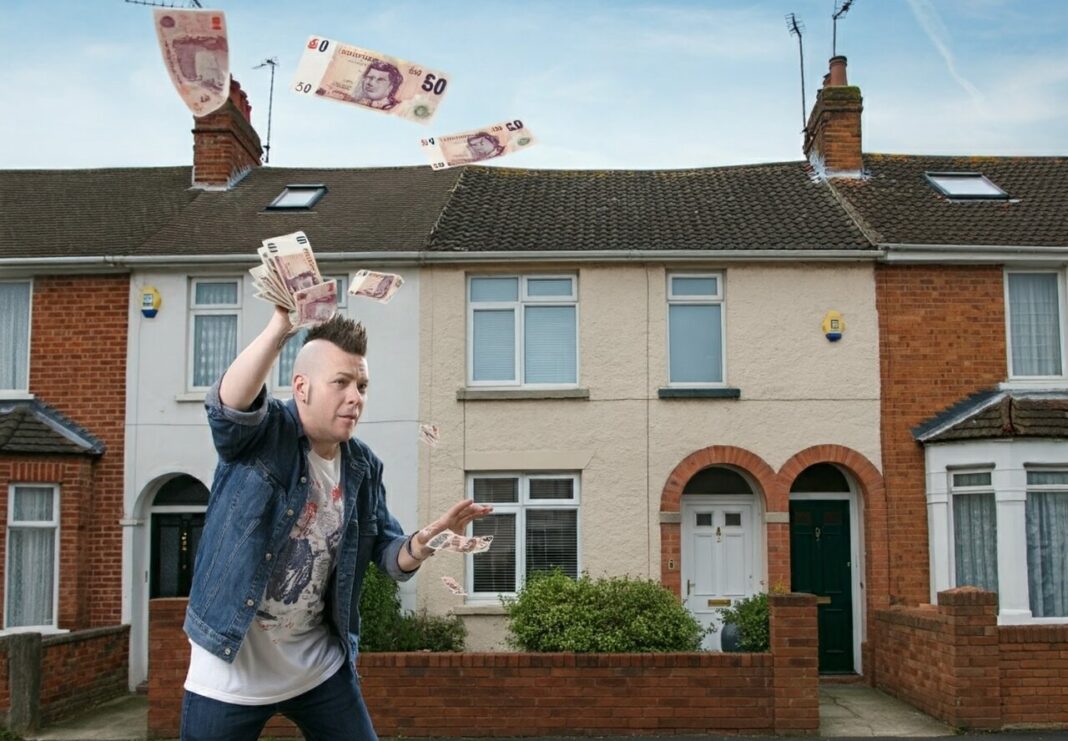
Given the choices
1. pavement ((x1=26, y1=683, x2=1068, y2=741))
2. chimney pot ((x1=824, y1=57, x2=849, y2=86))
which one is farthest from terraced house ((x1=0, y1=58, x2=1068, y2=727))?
chimney pot ((x1=824, y1=57, x2=849, y2=86))

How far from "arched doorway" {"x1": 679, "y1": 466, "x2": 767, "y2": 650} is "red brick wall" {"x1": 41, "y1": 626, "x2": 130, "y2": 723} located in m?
6.69

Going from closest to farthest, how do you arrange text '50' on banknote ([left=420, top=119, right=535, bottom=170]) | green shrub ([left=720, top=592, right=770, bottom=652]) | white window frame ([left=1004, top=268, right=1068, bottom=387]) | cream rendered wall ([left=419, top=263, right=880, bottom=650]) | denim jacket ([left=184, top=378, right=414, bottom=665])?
1. denim jacket ([left=184, top=378, right=414, bottom=665])
2. text '50' on banknote ([left=420, top=119, right=535, bottom=170])
3. green shrub ([left=720, top=592, right=770, bottom=652])
4. cream rendered wall ([left=419, top=263, right=880, bottom=650])
5. white window frame ([left=1004, top=268, right=1068, bottom=387])

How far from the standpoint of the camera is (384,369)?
13.9 m

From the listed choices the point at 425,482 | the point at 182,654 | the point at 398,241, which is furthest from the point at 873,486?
the point at 182,654

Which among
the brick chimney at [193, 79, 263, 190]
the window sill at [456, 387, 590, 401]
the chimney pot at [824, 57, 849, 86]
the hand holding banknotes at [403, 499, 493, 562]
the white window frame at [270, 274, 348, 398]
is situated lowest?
the hand holding banknotes at [403, 499, 493, 562]

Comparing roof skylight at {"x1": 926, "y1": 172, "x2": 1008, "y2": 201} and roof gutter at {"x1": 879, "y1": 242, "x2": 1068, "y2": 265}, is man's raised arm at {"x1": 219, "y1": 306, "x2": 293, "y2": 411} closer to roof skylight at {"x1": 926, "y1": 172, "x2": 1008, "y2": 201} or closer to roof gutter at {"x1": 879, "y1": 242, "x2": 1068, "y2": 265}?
roof gutter at {"x1": 879, "y1": 242, "x2": 1068, "y2": 265}

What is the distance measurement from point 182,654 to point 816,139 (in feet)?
37.8

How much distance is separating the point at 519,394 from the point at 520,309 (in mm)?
1081

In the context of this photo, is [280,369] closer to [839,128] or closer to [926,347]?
[926,347]

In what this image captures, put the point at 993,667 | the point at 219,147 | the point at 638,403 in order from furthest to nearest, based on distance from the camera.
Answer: the point at 219,147 < the point at 638,403 < the point at 993,667

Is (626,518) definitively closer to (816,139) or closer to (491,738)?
(491,738)

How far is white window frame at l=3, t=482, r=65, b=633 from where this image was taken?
43.6ft

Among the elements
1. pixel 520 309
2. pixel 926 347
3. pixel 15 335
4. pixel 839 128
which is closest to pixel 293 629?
pixel 520 309

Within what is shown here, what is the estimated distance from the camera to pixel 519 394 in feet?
45.3
